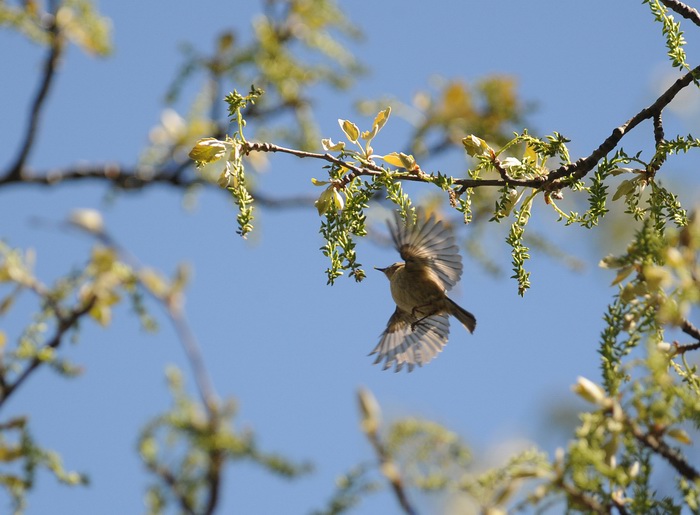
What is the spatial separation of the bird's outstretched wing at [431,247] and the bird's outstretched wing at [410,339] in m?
0.18

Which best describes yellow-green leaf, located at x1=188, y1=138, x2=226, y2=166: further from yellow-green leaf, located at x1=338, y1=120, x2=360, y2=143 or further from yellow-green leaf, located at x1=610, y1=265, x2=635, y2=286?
yellow-green leaf, located at x1=610, y1=265, x2=635, y2=286

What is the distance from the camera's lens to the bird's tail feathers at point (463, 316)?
89.0 inches

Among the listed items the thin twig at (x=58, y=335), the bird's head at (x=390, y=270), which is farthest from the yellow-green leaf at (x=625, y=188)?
the thin twig at (x=58, y=335)

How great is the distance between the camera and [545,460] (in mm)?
1415

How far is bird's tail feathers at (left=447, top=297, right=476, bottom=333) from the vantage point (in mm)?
2260

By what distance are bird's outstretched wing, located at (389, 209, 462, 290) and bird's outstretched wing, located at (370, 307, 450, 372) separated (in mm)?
178

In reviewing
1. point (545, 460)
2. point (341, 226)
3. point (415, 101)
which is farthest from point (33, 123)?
point (545, 460)

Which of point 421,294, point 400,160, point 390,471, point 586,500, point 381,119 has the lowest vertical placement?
point 586,500

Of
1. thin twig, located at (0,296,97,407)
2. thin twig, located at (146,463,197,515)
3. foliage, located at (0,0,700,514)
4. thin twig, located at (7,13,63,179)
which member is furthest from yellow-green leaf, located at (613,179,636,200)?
thin twig, located at (7,13,63,179)

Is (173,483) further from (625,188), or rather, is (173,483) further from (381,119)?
(625,188)

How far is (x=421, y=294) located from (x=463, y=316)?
0.17 metres

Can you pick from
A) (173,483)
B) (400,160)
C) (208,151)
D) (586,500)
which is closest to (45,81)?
(173,483)

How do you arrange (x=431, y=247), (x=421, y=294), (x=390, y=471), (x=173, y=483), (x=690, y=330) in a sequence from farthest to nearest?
(x=173, y=483), (x=421, y=294), (x=431, y=247), (x=390, y=471), (x=690, y=330)

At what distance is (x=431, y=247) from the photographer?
6.81 feet
